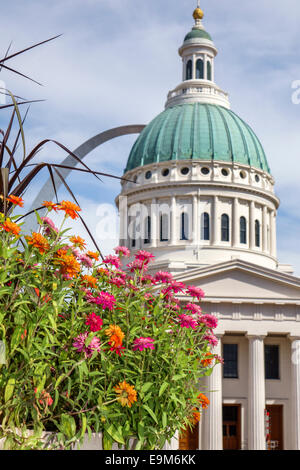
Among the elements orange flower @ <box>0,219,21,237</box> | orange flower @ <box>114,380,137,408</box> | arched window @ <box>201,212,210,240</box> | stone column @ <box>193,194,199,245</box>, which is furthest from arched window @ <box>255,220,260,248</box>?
orange flower @ <box>0,219,21,237</box>

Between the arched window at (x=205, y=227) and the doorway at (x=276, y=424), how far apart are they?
67.2 feet

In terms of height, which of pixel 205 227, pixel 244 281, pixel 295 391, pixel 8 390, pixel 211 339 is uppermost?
pixel 205 227

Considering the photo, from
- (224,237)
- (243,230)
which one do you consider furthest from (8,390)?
(243,230)

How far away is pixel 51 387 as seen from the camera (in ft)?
22.9

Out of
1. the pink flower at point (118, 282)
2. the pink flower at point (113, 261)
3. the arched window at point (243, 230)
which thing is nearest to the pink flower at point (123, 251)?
the pink flower at point (113, 261)

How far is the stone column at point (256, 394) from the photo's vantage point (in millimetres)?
47562

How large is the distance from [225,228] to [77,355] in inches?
2411

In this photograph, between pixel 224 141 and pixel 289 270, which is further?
pixel 224 141

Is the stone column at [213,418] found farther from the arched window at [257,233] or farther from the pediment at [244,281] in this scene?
the arched window at [257,233]

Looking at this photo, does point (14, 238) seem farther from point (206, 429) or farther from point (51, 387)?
point (206, 429)

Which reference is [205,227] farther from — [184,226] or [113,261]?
[113,261]

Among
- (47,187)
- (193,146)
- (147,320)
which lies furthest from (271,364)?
(147,320)

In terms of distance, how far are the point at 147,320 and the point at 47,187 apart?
953cm

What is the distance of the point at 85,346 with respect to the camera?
6.80m
